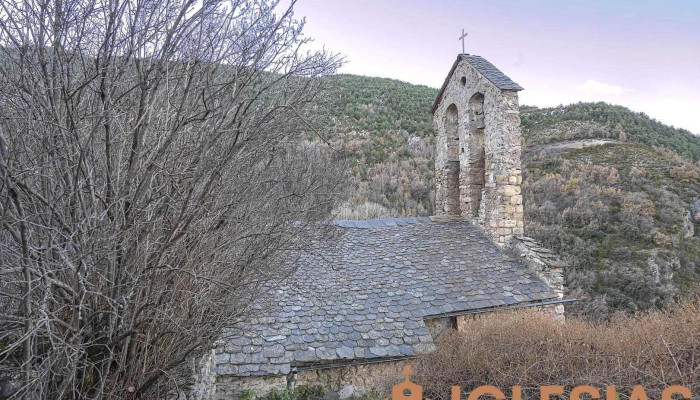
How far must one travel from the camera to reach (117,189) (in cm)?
282

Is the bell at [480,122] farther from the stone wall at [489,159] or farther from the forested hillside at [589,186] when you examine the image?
the forested hillside at [589,186]

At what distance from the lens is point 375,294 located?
24.4ft

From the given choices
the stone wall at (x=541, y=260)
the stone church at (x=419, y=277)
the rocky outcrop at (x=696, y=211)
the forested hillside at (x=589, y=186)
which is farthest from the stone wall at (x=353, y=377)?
the rocky outcrop at (x=696, y=211)

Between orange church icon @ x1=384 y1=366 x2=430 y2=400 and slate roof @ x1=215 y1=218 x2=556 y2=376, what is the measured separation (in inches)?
34.9

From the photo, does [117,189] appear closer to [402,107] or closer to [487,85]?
[487,85]

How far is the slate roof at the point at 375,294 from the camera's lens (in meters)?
6.20

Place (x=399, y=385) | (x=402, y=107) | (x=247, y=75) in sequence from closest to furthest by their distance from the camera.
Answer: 1. (x=247, y=75)
2. (x=399, y=385)
3. (x=402, y=107)

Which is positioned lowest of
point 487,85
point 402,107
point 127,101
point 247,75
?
point 127,101

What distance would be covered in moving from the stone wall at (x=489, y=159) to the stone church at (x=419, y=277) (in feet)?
0.08

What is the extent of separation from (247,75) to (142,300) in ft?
6.80

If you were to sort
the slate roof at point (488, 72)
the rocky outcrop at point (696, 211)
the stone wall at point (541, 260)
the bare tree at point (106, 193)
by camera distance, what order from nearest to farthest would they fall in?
the bare tree at point (106, 193) < the stone wall at point (541, 260) < the slate roof at point (488, 72) < the rocky outcrop at point (696, 211)

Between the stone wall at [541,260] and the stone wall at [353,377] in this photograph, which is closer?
the stone wall at [353,377]

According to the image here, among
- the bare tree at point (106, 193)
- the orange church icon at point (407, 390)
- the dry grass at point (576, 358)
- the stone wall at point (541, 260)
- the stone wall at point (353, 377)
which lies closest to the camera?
the bare tree at point (106, 193)

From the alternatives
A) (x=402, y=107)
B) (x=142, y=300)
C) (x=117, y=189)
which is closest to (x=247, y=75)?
(x=117, y=189)
